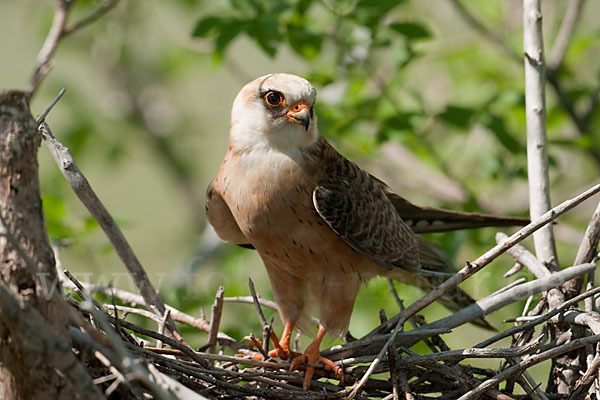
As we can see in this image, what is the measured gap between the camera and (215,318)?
3436mm

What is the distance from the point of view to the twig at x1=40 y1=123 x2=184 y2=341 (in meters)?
3.20

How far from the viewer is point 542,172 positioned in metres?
3.50

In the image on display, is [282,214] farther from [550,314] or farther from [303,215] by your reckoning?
[550,314]

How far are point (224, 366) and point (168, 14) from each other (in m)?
7.26

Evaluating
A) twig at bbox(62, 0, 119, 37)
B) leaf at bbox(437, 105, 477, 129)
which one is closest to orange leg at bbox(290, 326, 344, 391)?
leaf at bbox(437, 105, 477, 129)

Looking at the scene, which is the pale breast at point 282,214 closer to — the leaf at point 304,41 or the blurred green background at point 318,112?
the blurred green background at point 318,112

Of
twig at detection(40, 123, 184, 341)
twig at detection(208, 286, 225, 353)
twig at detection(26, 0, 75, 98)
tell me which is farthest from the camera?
twig at detection(26, 0, 75, 98)

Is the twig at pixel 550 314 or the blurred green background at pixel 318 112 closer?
the twig at pixel 550 314

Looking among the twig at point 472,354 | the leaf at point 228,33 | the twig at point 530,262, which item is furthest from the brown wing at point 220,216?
the twig at point 530,262

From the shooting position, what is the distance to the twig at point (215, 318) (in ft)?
10.9

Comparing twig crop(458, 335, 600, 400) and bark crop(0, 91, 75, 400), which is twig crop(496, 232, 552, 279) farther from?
bark crop(0, 91, 75, 400)

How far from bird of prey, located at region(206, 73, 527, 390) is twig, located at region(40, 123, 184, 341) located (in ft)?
1.82

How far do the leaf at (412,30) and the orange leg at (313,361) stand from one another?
6.07ft

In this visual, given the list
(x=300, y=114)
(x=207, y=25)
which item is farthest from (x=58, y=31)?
(x=300, y=114)
